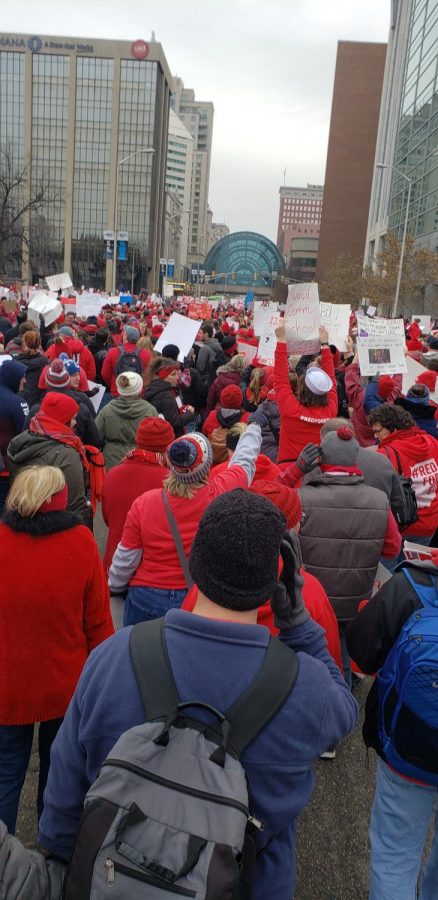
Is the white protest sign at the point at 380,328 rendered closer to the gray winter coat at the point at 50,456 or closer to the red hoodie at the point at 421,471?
the red hoodie at the point at 421,471

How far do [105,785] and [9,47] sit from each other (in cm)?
10581

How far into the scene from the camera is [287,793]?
1600mm

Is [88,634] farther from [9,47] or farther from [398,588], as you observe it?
[9,47]

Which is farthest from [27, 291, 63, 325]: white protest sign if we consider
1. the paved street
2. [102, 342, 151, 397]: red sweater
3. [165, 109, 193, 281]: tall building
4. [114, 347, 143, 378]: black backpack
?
[165, 109, 193, 281]: tall building

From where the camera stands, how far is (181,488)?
3.20m

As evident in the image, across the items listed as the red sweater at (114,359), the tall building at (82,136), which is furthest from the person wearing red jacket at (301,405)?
the tall building at (82,136)

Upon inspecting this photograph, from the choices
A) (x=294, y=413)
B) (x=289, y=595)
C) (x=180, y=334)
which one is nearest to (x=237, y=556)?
(x=289, y=595)

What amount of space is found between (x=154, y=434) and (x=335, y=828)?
7.44ft

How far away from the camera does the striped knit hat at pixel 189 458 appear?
3139mm

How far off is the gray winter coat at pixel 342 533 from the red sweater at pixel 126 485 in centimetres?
99

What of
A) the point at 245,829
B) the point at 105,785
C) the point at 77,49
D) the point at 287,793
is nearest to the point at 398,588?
the point at 287,793

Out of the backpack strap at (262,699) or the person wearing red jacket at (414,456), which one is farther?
the person wearing red jacket at (414,456)

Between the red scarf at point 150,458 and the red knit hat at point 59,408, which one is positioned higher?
the red knit hat at point 59,408

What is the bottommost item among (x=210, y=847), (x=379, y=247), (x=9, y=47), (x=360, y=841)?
(x=360, y=841)
